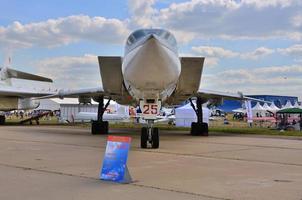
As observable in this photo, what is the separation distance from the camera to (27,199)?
5016 mm

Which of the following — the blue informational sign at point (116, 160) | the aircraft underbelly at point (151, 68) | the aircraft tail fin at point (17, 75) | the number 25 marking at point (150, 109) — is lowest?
the blue informational sign at point (116, 160)

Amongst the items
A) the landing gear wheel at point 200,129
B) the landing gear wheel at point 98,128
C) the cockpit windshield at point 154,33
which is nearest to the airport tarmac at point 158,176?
the cockpit windshield at point 154,33

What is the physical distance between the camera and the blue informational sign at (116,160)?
626 cm

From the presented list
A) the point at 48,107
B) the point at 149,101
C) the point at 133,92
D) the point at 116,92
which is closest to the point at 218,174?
the point at 149,101

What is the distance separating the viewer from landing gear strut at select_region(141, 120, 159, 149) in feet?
38.1

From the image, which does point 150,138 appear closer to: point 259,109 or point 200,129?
point 200,129

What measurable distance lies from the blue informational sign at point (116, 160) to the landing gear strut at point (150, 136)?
16.7 feet

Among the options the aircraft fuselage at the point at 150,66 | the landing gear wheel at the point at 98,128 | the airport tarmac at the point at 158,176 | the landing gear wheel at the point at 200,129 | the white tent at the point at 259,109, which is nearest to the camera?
the airport tarmac at the point at 158,176

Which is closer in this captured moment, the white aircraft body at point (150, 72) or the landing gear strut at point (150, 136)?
the white aircraft body at point (150, 72)

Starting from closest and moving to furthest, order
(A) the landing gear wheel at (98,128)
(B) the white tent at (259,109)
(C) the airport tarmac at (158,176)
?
(C) the airport tarmac at (158,176), (A) the landing gear wheel at (98,128), (B) the white tent at (259,109)

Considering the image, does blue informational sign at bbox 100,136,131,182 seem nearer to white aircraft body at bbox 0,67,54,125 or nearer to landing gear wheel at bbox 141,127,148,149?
landing gear wheel at bbox 141,127,148,149

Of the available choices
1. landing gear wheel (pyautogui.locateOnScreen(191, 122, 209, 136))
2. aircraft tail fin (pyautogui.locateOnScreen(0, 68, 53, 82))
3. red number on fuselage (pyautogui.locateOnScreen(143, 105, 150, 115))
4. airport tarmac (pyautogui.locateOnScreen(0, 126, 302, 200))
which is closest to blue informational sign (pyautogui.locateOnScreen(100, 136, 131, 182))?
airport tarmac (pyautogui.locateOnScreen(0, 126, 302, 200))

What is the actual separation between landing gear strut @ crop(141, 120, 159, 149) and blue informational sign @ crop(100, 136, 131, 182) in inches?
201

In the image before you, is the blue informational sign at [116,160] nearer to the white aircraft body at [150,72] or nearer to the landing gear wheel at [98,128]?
the white aircraft body at [150,72]
